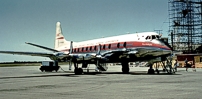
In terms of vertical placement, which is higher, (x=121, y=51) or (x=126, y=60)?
(x=121, y=51)

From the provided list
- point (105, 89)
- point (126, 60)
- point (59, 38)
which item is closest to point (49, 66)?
point (59, 38)

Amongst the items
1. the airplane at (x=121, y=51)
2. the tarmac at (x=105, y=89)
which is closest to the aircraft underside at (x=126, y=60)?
the airplane at (x=121, y=51)

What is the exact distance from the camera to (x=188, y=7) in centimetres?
7656

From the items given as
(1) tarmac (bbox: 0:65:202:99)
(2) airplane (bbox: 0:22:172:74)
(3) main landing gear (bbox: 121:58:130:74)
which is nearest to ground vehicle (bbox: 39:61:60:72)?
(2) airplane (bbox: 0:22:172:74)

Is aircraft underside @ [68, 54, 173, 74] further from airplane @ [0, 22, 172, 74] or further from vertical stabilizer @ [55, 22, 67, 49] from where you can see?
vertical stabilizer @ [55, 22, 67, 49]

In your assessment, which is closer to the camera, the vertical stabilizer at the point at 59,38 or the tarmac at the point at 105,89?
the tarmac at the point at 105,89

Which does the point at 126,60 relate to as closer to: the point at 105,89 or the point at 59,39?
the point at 105,89

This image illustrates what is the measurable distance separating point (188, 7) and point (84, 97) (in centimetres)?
7150

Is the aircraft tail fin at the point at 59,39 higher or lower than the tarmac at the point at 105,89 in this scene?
higher

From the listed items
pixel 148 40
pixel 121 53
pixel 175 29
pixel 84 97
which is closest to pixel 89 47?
pixel 121 53

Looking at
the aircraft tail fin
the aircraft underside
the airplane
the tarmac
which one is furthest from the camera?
the aircraft tail fin

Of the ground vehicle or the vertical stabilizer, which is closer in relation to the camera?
the ground vehicle

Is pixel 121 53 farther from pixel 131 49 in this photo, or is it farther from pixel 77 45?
pixel 77 45

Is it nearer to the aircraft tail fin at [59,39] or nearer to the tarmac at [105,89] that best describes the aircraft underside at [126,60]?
the tarmac at [105,89]
